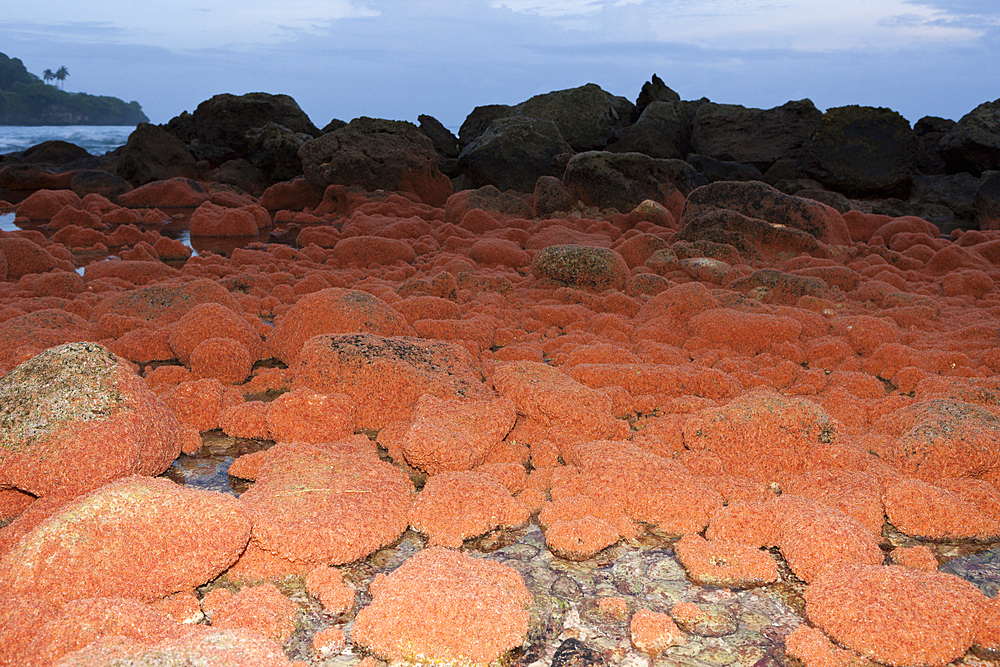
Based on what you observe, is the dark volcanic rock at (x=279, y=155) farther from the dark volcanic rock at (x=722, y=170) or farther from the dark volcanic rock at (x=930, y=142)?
the dark volcanic rock at (x=930, y=142)

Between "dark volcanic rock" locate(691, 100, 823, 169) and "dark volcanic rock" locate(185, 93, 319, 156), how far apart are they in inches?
378

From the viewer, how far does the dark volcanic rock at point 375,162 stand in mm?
11531

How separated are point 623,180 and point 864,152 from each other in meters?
5.70

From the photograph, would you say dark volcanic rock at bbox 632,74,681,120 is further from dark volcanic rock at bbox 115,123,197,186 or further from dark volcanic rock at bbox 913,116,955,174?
dark volcanic rock at bbox 115,123,197,186

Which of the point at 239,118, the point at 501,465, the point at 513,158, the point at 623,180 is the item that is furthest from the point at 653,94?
the point at 501,465

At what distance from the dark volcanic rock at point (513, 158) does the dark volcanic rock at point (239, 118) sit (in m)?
6.88

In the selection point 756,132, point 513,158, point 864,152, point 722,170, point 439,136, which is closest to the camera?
point 513,158

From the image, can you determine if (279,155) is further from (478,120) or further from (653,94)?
(653,94)

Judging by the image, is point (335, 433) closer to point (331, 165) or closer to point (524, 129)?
point (331, 165)

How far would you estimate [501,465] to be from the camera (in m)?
2.65

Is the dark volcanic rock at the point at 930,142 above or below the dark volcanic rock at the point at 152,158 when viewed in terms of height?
above

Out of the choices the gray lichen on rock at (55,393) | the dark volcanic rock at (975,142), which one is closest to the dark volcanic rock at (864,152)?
the dark volcanic rock at (975,142)

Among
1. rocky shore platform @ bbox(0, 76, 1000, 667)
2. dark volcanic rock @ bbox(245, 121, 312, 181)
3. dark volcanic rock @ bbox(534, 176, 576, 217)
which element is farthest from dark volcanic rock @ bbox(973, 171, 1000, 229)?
dark volcanic rock @ bbox(245, 121, 312, 181)

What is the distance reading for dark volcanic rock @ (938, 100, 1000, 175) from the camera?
41.7 feet
